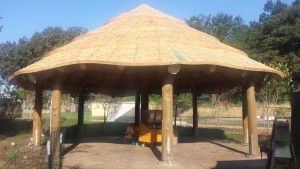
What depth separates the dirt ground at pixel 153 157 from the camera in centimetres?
1169

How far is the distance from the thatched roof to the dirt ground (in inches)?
127

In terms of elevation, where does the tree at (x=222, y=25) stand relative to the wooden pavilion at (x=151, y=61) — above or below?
above

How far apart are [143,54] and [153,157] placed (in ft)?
13.2

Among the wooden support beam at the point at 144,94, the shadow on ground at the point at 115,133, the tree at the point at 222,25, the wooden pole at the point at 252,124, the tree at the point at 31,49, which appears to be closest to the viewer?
the wooden pole at the point at 252,124

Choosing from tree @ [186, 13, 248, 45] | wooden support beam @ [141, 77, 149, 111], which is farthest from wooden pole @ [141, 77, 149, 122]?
tree @ [186, 13, 248, 45]

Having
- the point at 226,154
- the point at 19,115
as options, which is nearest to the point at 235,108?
the point at 19,115

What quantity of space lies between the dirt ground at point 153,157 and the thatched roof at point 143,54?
127 inches

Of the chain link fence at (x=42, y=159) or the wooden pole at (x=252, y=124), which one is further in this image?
the wooden pole at (x=252, y=124)

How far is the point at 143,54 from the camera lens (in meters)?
12.5

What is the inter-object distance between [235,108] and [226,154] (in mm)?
31066

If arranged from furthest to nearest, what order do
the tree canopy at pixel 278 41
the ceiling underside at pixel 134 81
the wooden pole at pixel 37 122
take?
1. the tree canopy at pixel 278 41
2. the ceiling underside at pixel 134 81
3. the wooden pole at pixel 37 122

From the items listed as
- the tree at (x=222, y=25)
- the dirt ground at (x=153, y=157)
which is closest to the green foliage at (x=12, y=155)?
the dirt ground at (x=153, y=157)

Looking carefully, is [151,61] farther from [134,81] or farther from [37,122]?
[134,81]

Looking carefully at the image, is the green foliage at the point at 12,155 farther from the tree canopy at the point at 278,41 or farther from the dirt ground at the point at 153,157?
the tree canopy at the point at 278,41
